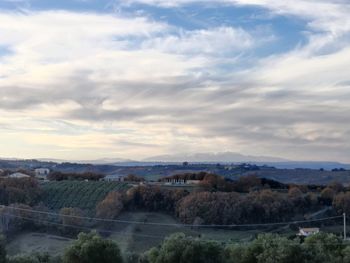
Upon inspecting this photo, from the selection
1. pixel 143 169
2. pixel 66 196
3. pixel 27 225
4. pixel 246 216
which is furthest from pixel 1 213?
pixel 143 169

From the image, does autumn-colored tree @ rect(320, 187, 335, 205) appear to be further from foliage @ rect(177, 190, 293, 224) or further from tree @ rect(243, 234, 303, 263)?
tree @ rect(243, 234, 303, 263)

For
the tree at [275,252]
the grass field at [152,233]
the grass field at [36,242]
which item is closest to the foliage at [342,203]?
the grass field at [152,233]

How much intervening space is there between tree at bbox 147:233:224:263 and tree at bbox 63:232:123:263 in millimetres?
1470

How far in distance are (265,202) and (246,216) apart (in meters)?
1.98

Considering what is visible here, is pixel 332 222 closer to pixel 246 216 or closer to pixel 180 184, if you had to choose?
pixel 246 216

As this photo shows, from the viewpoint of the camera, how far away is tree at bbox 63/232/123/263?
22531 millimetres

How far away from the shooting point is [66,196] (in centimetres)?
5359

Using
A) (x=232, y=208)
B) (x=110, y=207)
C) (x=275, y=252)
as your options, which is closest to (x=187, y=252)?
(x=275, y=252)

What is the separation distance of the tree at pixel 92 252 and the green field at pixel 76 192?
2769 cm

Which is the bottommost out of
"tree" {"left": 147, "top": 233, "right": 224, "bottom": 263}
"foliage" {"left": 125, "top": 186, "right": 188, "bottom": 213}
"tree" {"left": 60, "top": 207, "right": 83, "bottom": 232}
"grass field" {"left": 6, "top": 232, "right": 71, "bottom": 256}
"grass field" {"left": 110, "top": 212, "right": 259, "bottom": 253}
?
"grass field" {"left": 6, "top": 232, "right": 71, "bottom": 256}

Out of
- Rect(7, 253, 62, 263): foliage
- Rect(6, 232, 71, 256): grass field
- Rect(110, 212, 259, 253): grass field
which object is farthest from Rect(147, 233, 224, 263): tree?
Rect(110, 212, 259, 253): grass field

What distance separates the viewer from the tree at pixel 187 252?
22531 millimetres

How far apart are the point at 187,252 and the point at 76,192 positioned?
33410 mm

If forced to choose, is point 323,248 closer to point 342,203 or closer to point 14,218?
point 14,218
